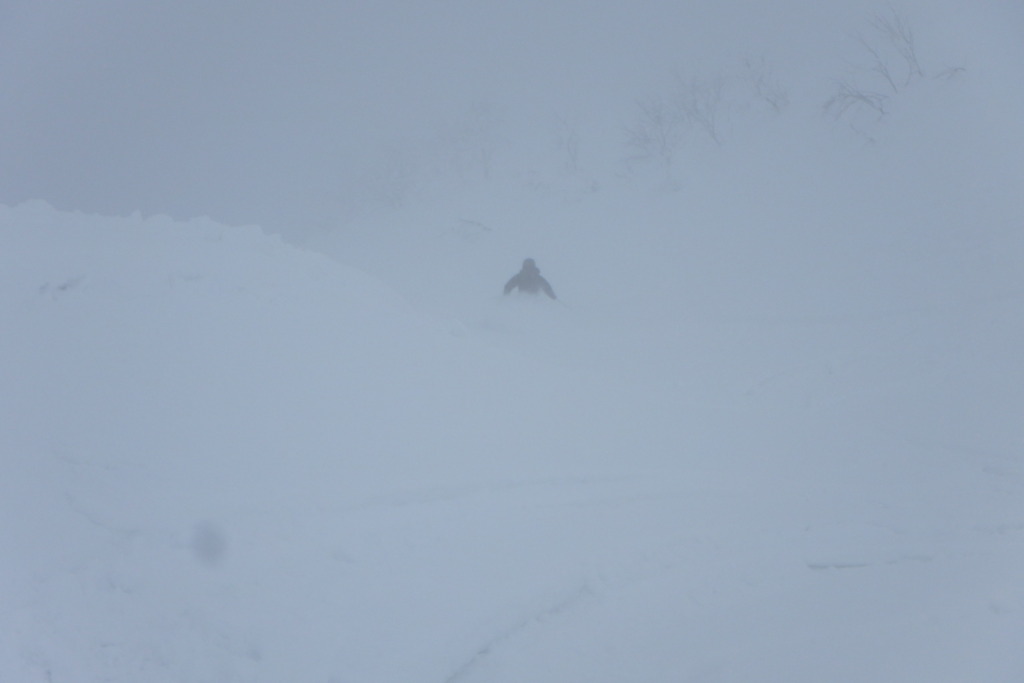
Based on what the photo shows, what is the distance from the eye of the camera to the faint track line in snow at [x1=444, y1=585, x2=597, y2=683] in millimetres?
4266

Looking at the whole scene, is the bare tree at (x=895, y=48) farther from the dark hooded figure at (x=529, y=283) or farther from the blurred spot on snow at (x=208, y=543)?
the blurred spot on snow at (x=208, y=543)

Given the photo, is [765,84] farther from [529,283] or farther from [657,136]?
[529,283]

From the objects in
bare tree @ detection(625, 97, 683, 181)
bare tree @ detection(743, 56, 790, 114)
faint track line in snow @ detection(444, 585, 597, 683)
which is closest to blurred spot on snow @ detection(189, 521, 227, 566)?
faint track line in snow @ detection(444, 585, 597, 683)

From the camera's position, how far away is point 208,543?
4.60 m

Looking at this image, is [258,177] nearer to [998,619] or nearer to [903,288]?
[903,288]

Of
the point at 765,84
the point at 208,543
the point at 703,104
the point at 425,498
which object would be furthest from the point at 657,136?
the point at 208,543

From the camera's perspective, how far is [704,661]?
4238 millimetres

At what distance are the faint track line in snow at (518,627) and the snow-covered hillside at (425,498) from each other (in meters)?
0.01

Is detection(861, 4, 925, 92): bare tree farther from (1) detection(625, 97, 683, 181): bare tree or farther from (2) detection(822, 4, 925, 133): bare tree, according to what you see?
(1) detection(625, 97, 683, 181): bare tree

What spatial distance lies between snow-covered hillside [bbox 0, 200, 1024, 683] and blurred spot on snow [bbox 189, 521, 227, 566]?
2 centimetres

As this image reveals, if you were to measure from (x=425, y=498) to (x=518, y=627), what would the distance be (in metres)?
1.44

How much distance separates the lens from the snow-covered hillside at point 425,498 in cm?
422

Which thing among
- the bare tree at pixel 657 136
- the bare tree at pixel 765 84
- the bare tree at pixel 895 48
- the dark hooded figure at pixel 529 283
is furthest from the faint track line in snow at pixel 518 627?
the bare tree at pixel 765 84

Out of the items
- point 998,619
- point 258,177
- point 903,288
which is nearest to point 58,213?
point 998,619
